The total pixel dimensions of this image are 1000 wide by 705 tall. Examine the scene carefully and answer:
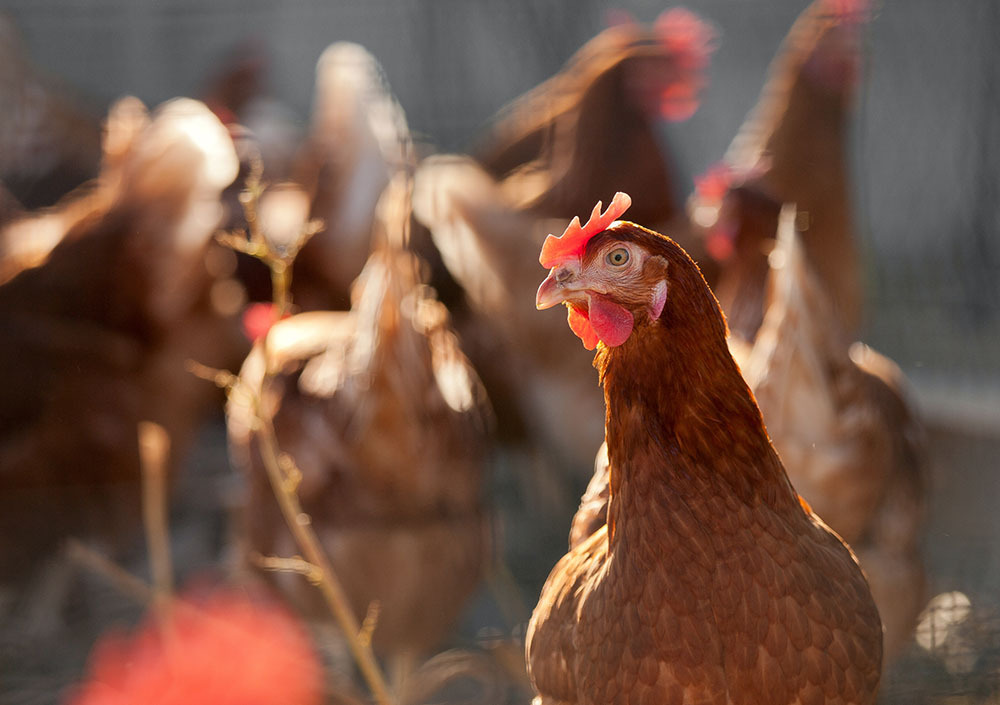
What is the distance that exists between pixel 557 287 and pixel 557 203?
4.94 feet

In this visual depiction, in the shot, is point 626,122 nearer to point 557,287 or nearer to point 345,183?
point 345,183

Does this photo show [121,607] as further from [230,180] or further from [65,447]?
[230,180]

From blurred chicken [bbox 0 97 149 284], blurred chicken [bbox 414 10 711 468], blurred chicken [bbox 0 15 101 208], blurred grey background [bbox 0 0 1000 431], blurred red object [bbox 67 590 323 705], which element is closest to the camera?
blurred red object [bbox 67 590 323 705]

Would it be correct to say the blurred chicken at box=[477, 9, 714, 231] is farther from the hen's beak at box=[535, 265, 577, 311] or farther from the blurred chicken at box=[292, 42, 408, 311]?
the hen's beak at box=[535, 265, 577, 311]

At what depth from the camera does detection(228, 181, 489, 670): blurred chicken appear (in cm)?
162

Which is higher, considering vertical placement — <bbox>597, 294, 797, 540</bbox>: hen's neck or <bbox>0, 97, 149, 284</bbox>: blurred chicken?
<bbox>597, 294, 797, 540</bbox>: hen's neck

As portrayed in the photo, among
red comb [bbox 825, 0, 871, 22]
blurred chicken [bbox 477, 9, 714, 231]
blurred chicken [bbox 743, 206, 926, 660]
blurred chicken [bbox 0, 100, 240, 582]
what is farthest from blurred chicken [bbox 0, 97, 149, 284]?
red comb [bbox 825, 0, 871, 22]

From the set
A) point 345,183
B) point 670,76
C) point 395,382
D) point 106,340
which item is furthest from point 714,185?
point 106,340

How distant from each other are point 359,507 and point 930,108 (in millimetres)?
3241

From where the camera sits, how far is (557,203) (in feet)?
7.66

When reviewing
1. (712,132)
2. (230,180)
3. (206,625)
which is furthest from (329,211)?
(712,132)

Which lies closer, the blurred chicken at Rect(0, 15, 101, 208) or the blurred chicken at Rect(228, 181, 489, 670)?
the blurred chicken at Rect(228, 181, 489, 670)

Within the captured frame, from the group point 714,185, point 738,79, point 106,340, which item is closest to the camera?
point 714,185

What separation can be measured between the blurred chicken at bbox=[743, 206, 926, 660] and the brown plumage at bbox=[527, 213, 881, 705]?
1.76 feet
